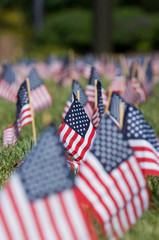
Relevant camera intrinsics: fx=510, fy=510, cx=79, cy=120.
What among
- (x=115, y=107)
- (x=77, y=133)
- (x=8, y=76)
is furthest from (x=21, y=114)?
(x=8, y=76)

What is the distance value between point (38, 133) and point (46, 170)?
346 cm

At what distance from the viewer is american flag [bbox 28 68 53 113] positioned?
6.43 metres

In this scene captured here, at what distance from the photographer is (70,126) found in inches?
186

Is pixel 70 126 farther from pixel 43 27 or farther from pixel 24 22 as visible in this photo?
pixel 24 22

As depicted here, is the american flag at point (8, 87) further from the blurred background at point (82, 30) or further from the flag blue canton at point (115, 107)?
the blurred background at point (82, 30)

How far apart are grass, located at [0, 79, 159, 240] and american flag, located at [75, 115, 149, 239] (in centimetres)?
12

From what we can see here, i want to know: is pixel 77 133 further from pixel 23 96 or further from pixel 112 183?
pixel 112 183

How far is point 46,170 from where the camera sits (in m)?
3.12

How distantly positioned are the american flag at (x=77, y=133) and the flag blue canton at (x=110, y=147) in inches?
46.7

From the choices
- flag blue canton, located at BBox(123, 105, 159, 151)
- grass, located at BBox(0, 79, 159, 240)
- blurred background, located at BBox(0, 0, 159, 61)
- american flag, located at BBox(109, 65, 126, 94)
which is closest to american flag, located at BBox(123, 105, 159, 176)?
flag blue canton, located at BBox(123, 105, 159, 151)

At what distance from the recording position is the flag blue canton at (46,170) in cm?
307

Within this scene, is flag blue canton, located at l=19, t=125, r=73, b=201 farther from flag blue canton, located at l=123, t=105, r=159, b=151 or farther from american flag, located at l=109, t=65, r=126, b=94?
american flag, located at l=109, t=65, r=126, b=94

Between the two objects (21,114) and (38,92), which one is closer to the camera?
(21,114)

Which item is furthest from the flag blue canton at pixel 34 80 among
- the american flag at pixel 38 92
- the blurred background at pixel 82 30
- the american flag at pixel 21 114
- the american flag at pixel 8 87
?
the blurred background at pixel 82 30
